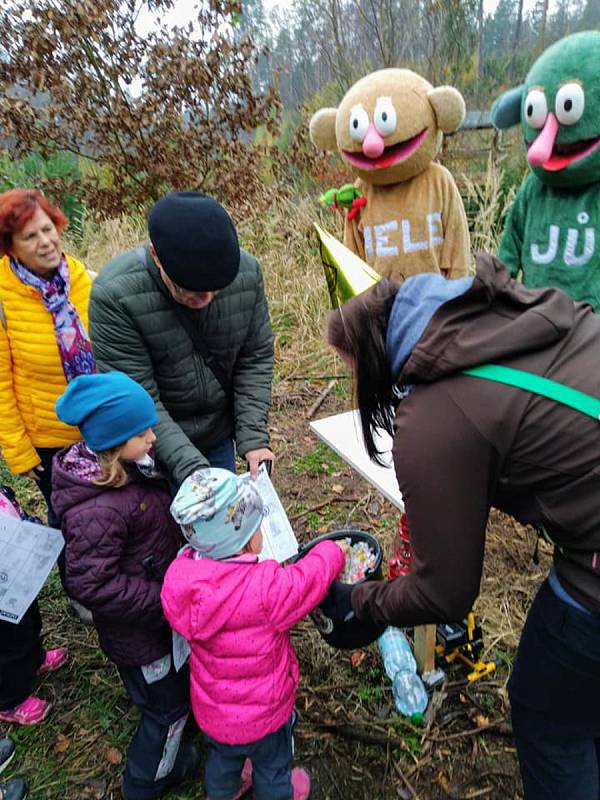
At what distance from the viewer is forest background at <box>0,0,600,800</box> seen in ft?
6.16

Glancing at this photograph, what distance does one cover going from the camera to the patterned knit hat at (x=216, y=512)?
4.28 ft

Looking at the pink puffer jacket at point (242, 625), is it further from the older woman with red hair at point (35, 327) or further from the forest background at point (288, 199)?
the older woman with red hair at point (35, 327)

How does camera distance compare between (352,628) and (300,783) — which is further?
(300,783)

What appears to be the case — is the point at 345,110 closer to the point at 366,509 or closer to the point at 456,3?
the point at 366,509

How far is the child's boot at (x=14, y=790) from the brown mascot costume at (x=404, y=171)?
2.46 meters

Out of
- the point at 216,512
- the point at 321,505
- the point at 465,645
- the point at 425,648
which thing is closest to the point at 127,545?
the point at 216,512

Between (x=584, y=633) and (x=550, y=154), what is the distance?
74.6 inches

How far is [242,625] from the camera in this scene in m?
1.36

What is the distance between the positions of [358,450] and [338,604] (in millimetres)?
803


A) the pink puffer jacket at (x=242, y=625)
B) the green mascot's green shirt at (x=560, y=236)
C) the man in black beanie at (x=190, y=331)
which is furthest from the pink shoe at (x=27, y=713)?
the green mascot's green shirt at (x=560, y=236)

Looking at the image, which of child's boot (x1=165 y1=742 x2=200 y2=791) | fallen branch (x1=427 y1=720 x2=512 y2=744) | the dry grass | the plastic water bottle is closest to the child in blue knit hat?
child's boot (x1=165 y1=742 x2=200 y2=791)

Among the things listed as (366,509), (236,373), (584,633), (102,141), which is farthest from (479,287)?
(102,141)

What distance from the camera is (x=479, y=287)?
1000 millimetres

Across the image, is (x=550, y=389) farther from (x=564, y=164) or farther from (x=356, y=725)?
(x=564, y=164)
